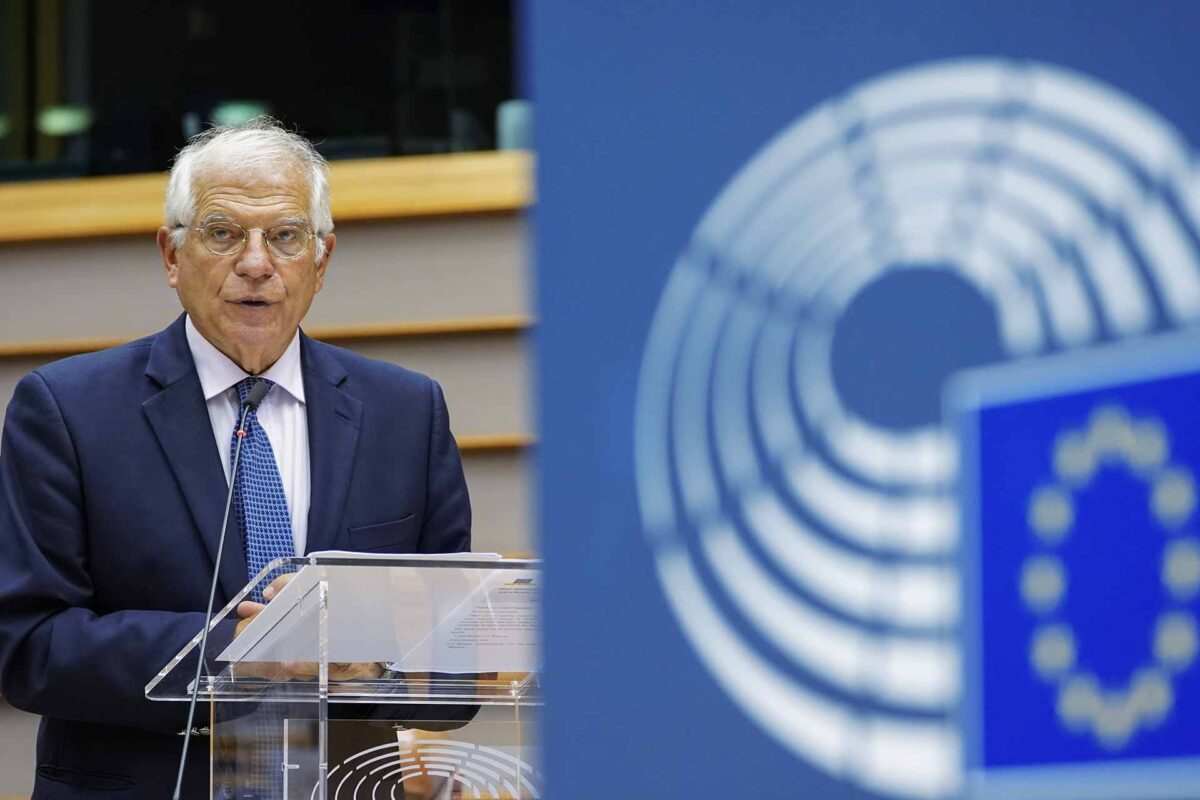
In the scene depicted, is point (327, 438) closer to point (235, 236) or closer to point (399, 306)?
point (235, 236)

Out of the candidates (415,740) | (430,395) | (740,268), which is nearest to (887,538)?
(740,268)

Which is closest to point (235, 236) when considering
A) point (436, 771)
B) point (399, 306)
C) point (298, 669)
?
point (298, 669)

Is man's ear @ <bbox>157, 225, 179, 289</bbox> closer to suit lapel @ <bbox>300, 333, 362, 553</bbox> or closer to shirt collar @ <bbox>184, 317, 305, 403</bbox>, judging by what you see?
shirt collar @ <bbox>184, 317, 305, 403</bbox>

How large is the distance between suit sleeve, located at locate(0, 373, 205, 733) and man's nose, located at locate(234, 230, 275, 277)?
329mm

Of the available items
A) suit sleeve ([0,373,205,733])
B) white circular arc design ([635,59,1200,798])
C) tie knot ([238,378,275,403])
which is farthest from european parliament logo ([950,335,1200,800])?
tie knot ([238,378,275,403])

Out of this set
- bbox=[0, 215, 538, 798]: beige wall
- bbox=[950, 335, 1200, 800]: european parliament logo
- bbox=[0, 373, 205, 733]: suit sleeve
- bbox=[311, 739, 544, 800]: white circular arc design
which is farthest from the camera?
bbox=[0, 215, 538, 798]: beige wall

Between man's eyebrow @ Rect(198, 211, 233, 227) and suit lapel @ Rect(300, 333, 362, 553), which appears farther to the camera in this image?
man's eyebrow @ Rect(198, 211, 233, 227)

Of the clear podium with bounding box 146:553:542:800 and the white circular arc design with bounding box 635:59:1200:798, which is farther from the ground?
the white circular arc design with bounding box 635:59:1200:798

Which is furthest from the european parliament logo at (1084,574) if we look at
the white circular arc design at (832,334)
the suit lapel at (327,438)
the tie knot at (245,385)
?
the tie knot at (245,385)

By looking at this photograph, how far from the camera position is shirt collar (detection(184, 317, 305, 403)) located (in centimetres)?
242

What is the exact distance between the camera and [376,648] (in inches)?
72.2

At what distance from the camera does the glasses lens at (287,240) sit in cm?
248

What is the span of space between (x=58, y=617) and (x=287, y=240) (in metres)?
0.65

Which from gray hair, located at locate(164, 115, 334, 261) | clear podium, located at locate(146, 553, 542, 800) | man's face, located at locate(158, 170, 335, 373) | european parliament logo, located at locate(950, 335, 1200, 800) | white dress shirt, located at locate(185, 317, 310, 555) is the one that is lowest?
clear podium, located at locate(146, 553, 542, 800)
